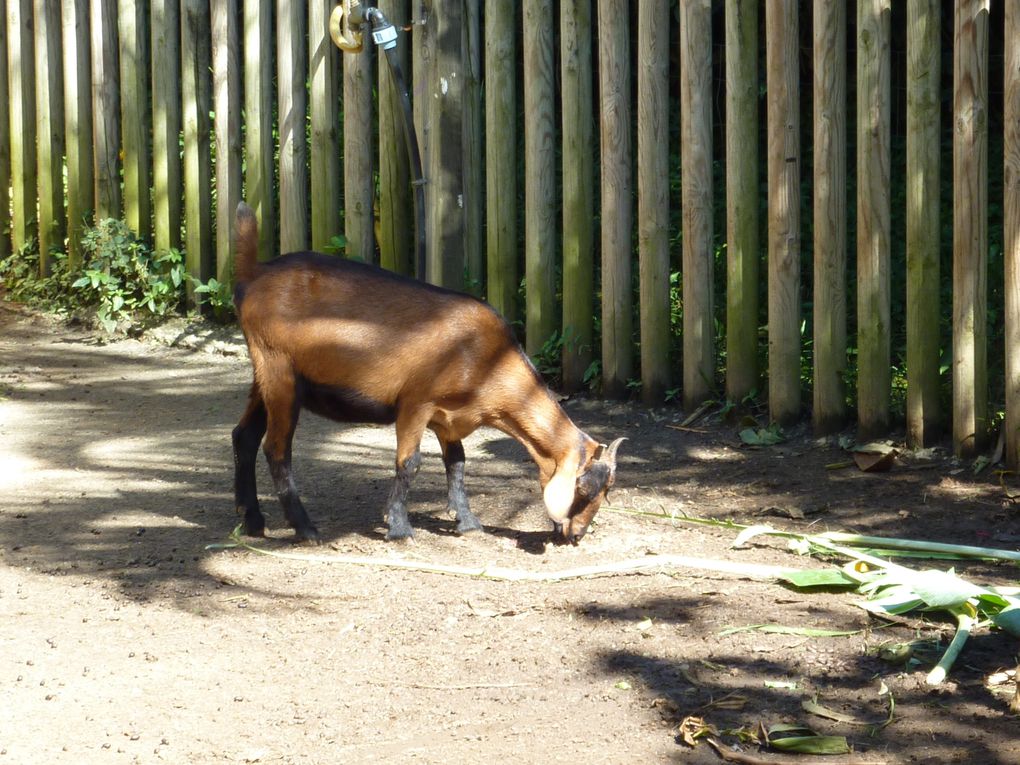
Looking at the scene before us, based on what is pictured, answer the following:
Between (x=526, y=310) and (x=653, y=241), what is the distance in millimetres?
889

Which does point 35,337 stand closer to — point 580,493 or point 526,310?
point 526,310

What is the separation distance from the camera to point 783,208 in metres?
6.24

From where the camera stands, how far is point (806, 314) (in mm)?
7695

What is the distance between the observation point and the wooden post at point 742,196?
6.35 metres

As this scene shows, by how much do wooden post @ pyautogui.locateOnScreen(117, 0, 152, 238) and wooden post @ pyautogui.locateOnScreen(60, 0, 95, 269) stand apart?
12.3 inches

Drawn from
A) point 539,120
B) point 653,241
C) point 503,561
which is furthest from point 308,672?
point 539,120

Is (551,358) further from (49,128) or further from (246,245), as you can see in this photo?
(49,128)

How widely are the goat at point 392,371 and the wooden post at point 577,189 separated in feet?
6.30

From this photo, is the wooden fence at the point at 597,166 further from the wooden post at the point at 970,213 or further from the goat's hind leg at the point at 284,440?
the goat's hind leg at the point at 284,440

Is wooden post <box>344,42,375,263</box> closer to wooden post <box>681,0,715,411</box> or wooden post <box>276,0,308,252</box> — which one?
wooden post <box>276,0,308,252</box>

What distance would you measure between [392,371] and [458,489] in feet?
1.88

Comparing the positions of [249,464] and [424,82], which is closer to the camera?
[249,464]

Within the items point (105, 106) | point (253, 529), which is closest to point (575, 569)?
point (253, 529)

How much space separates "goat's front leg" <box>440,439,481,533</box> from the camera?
17.3 ft
